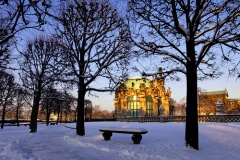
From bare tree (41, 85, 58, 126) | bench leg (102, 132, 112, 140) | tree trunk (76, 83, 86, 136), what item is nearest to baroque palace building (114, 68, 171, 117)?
bare tree (41, 85, 58, 126)

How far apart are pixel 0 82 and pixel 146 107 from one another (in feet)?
109

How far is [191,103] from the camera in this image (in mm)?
10203

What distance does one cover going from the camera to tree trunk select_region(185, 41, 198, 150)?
9.84 metres

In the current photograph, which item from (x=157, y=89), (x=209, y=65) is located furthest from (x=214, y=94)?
(x=209, y=65)

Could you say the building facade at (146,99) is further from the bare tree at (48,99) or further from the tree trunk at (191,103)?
the tree trunk at (191,103)

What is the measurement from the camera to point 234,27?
31.9 feet

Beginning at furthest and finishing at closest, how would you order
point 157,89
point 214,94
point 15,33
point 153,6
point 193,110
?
point 214,94, point 157,89, point 153,6, point 193,110, point 15,33

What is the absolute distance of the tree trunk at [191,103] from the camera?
984cm

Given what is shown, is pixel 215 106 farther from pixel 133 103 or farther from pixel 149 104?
pixel 133 103

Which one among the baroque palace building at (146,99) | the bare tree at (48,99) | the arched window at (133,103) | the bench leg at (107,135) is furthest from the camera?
the arched window at (133,103)

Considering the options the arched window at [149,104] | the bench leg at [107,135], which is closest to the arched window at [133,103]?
the arched window at [149,104]

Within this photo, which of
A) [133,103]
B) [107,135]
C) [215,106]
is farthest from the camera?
[215,106]

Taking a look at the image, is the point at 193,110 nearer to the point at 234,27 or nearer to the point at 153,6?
the point at 234,27

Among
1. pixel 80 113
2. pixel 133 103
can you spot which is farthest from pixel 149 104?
pixel 80 113
